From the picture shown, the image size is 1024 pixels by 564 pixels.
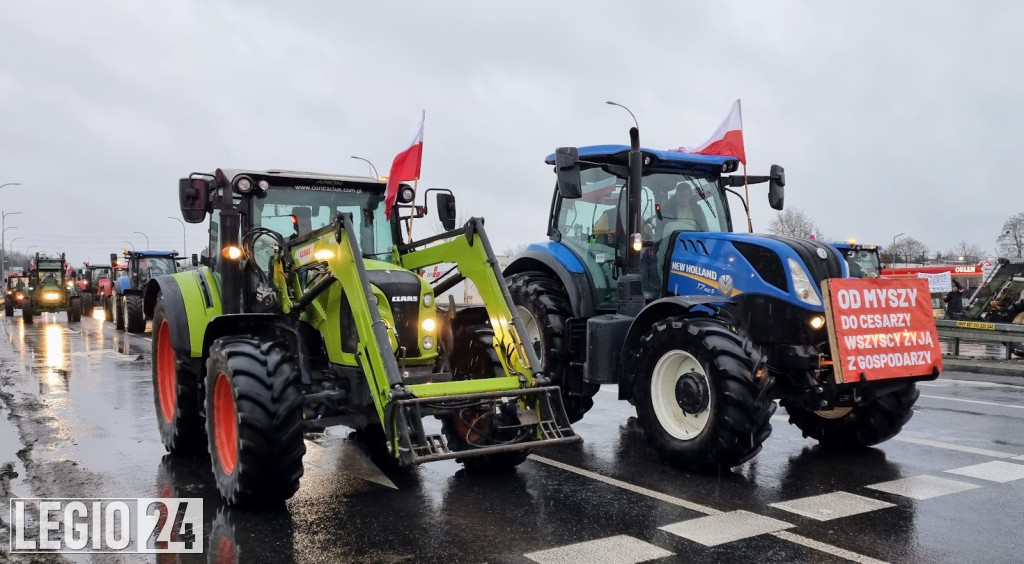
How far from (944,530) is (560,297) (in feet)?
13.2

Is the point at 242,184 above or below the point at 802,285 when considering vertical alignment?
above

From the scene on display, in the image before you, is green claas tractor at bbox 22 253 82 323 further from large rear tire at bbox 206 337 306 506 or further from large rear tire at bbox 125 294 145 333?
large rear tire at bbox 206 337 306 506

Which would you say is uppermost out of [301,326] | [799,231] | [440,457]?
[799,231]

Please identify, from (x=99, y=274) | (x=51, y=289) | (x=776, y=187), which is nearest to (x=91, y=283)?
(x=99, y=274)

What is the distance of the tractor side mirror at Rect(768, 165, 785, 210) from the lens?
845cm

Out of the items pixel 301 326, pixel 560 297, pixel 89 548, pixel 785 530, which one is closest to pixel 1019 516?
pixel 785 530

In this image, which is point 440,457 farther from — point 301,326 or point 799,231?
point 799,231

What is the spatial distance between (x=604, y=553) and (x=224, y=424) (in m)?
2.97

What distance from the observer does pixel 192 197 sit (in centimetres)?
651

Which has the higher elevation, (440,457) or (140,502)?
(440,457)

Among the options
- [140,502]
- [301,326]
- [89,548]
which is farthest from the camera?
[301,326]

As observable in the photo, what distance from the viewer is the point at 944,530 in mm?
5109

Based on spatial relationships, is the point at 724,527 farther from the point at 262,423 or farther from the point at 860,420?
the point at 262,423

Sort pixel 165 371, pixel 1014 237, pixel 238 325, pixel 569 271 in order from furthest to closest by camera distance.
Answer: pixel 1014 237, pixel 569 271, pixel 165 371, pixel 238 325
